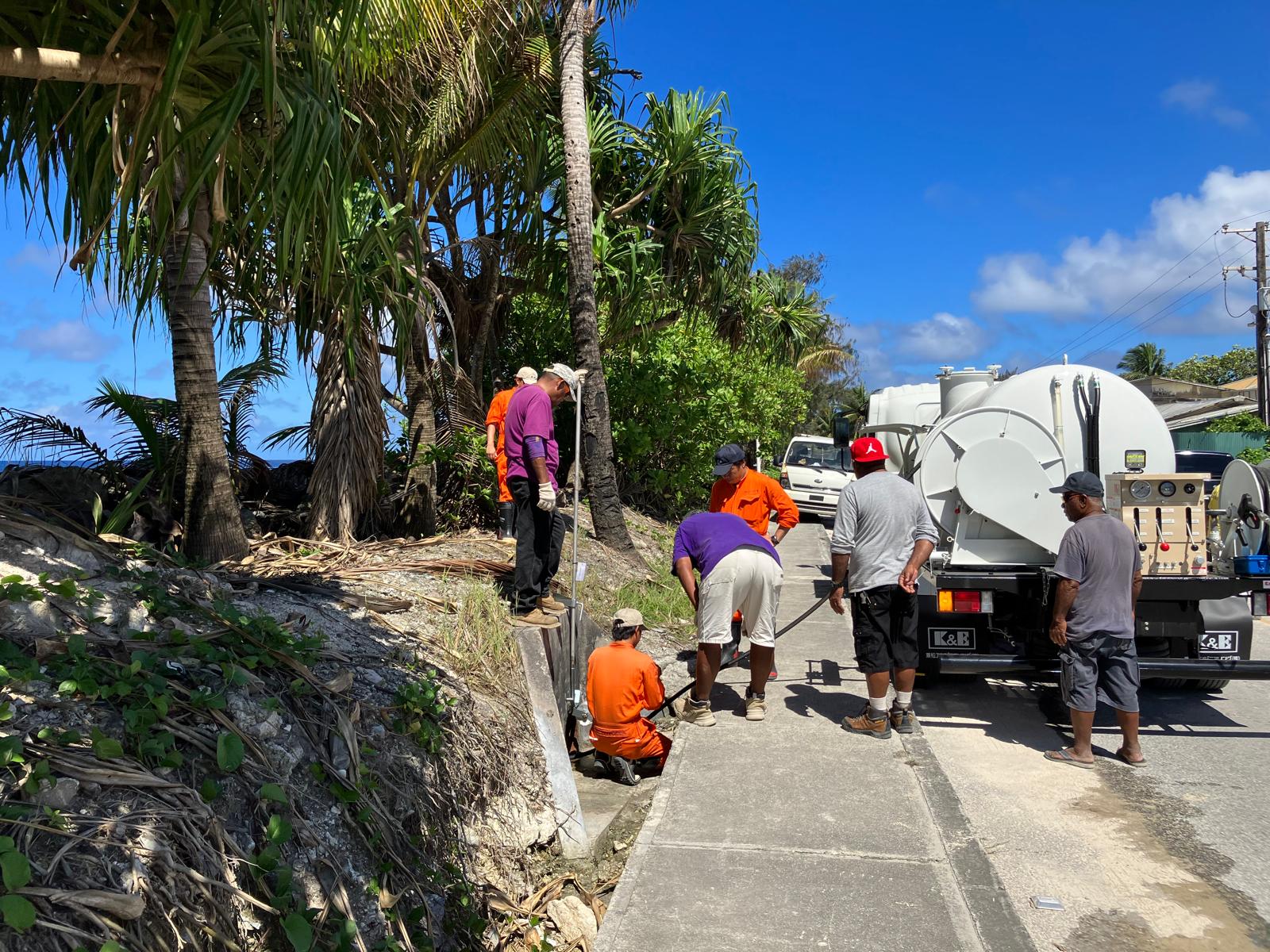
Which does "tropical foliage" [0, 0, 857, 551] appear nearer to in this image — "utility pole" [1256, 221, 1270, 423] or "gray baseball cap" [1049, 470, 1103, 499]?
"gray baseball cap" [1049, 470, 1103, 499]

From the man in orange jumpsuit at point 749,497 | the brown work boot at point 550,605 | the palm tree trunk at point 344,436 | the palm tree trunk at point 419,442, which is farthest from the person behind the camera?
the palm tree trunk at point 419,442

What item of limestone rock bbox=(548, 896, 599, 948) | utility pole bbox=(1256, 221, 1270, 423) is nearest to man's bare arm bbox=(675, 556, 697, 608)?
limestone rock bbox=(548, 896, 599, 948)

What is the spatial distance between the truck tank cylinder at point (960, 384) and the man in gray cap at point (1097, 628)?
11.4 feet

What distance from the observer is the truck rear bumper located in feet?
21.2

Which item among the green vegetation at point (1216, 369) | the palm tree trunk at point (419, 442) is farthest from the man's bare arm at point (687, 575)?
the green vegetation at point (1216, 369)

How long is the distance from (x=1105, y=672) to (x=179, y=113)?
20.3 ft

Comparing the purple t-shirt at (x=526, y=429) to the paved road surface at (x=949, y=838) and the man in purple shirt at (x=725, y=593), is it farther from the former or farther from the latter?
the paved road surface at (x=949, y=838)

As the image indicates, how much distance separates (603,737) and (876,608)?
198 cm

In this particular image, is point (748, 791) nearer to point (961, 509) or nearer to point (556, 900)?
point (556, 900)

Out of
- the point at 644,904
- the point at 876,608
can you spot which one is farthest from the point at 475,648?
the point at 876,608

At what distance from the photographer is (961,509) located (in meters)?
7.36

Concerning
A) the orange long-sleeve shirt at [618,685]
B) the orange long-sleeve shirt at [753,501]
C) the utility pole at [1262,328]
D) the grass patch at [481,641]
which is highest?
the utility pole at [1262,328]

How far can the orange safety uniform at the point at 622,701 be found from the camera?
20.8ft

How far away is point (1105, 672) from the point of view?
6.11 metres
